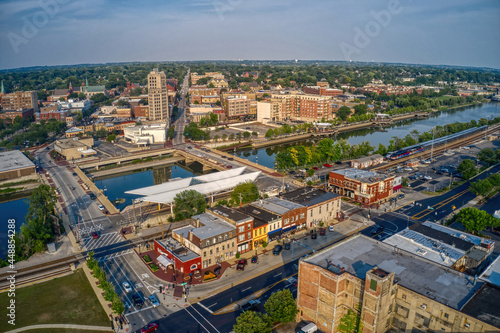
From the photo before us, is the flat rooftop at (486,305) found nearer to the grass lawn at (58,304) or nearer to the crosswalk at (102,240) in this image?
the grass lawn at (58,304)

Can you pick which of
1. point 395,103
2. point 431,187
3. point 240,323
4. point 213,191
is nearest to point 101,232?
point 213,191

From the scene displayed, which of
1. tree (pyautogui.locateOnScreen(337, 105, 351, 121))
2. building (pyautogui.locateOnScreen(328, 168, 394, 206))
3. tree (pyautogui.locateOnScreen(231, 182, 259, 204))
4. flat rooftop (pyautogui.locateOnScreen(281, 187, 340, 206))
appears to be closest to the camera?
flat rooftop (pyautogui.locateOnScreen(281, 187, 340, 206))

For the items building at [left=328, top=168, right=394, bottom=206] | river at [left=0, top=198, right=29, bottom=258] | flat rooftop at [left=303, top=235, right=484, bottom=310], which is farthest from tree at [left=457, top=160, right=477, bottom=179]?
river at [left=0, top=198, right=29, bottom=258]

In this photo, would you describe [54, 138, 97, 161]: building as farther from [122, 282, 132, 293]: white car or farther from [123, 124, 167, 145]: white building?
[122, 282, 132, 293]: white car

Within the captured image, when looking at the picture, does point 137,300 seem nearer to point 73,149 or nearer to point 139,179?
point 139,179

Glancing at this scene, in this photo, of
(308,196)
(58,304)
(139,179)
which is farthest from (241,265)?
(139,179)

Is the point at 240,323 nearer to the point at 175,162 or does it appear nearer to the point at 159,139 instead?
the point at 175,162
